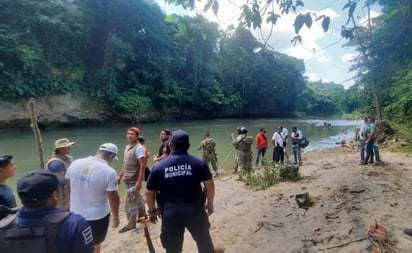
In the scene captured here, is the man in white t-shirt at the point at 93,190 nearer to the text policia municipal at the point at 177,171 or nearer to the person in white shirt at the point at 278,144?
the text policia municipal at the point at 177,171

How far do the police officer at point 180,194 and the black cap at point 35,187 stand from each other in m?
1.40

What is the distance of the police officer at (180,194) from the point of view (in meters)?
3.28

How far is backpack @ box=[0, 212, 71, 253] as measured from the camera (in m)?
1.85

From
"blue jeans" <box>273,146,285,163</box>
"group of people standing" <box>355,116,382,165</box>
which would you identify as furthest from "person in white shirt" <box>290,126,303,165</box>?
"group of people standing" <box>355,116,382,165</box>

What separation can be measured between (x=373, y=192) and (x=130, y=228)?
4988 mm

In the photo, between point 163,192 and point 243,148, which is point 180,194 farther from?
point 243,148

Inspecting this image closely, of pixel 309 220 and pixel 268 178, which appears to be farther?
pixel 268 178

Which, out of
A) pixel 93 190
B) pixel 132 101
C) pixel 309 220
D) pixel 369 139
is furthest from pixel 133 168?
pixel 132 101

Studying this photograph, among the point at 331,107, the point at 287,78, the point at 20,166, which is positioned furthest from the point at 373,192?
the point at 331,107

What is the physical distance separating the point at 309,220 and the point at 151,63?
3995cm

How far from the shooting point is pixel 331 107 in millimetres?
91812

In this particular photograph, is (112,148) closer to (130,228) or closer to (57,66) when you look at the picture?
(130,228)

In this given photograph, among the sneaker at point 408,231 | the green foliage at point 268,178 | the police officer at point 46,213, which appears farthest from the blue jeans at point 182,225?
the green foliage at point 268,178

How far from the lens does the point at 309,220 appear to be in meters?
5.28
